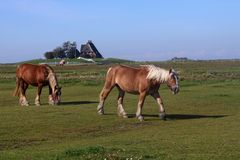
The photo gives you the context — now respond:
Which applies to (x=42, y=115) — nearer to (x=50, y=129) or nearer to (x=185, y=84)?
(x=50, y=129)

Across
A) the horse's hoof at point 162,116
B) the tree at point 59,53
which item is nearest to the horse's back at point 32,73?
the horse's hoof at point 162,116

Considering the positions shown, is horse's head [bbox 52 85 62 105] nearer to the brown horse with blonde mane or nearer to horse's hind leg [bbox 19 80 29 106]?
horse's hind leg [bbox 19 80 29 106]

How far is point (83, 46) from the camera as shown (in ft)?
500

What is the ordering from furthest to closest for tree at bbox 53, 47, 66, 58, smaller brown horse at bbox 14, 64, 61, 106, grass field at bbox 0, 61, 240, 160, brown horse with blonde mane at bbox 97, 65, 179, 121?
tree at bbox 53, 47, 66, 58 → smaller brown horse at bbox 14, 64, 61, 106 → brown horse with blonde mane at bbox 97, 65, 179, 121 → grass field at bbox 0, 61, 240, 160

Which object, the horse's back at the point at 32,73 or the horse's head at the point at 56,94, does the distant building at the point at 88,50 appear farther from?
the horse's head at the point at 56,94

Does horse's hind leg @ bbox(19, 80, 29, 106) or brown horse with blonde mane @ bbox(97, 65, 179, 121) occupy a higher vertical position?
brown horse with blonde mane @ bbox(97, 65, 179, 121)

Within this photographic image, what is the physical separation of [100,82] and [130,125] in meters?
29.5

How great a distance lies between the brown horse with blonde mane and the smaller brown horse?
428 cm

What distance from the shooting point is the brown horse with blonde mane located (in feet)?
67.9

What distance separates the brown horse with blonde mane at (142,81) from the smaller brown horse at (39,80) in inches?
169

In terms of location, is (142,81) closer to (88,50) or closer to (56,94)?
(56,94)

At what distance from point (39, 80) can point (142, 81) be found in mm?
7296

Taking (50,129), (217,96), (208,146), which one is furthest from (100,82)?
(208,146)

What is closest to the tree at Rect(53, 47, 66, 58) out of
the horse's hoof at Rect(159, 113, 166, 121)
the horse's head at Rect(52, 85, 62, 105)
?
the horse's head at Rect(52, 85, 62, 105)
